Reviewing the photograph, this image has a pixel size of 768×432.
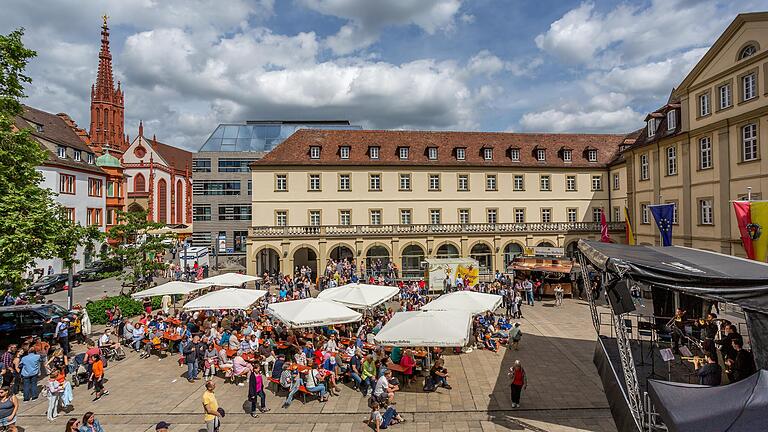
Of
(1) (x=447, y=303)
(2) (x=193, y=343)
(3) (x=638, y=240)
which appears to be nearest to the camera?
(2) (x=193, y=343)

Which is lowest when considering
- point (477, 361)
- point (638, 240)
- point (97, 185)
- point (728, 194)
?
point (477, 361)

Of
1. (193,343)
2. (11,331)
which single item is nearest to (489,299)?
(193,343)

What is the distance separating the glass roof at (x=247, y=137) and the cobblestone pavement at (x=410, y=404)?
40.6 m

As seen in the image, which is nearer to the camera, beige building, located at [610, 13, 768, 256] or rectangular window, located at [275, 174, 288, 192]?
beige building, located at [610, 13, 768, 256]

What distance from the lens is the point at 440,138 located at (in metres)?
42.8

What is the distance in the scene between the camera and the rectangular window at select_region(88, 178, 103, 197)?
1790 inches

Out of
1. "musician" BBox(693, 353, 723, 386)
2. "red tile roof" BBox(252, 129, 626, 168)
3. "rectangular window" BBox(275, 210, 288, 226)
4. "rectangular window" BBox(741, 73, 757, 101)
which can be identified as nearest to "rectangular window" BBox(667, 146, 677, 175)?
"rectangular window" BBox(741, 73, 757, 101)

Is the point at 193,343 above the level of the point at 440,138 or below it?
below

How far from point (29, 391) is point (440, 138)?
118 feet

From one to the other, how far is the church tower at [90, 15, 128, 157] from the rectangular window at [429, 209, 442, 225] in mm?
56789

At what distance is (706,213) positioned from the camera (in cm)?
2712

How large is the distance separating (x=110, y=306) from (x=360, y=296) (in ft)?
42.9

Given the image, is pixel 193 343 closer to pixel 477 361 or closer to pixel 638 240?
pixel 477 361

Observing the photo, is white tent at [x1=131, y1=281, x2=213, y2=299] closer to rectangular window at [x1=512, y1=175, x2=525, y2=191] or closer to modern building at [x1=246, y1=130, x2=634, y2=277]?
modern building at [x1=246, y1=130, x2=634, y2=277]
